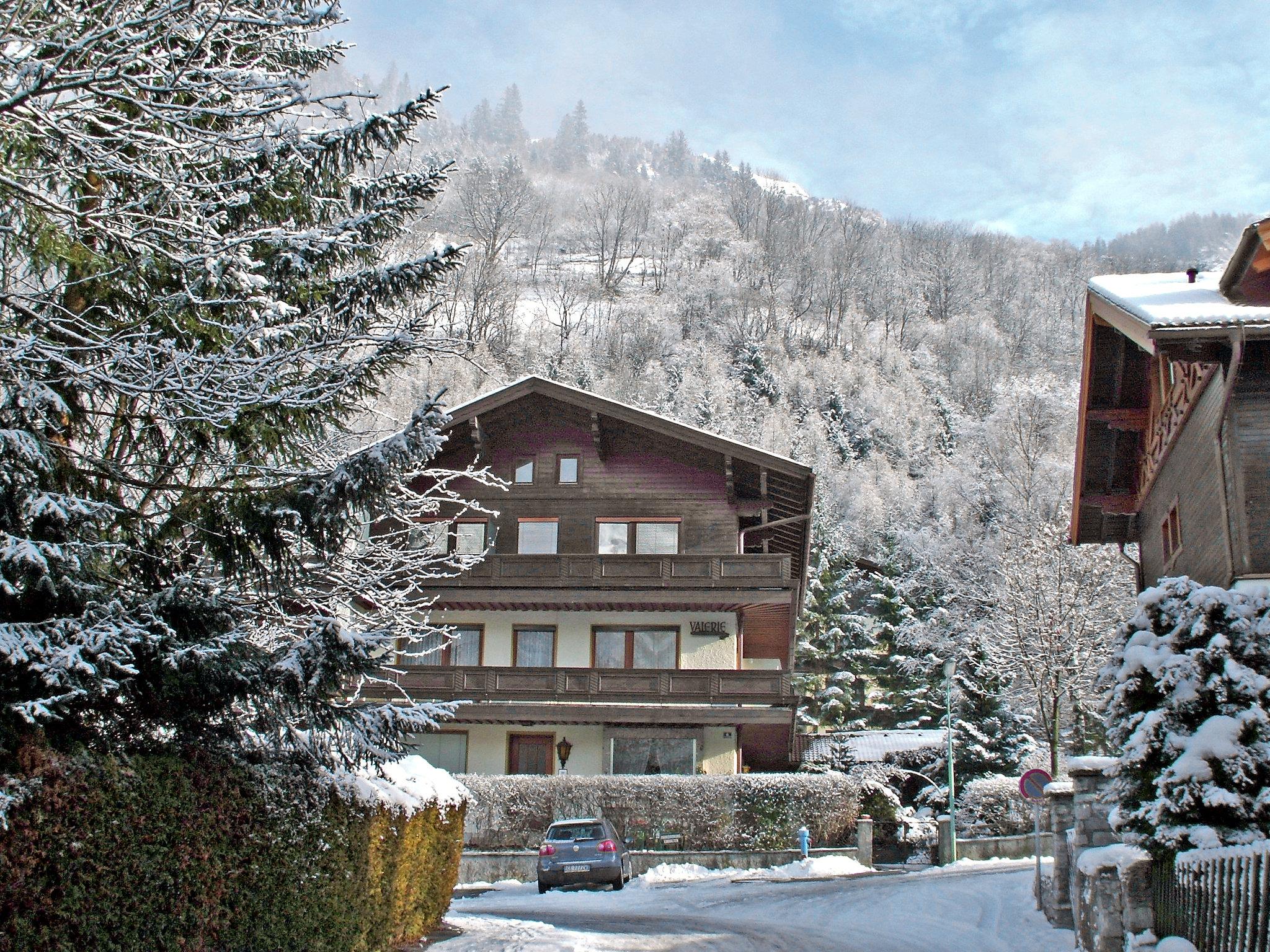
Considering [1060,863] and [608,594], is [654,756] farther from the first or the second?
[1060,863]

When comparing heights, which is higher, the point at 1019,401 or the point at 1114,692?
the point at 1019,401

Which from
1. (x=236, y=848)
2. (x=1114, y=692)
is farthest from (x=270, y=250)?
(x=1114, y=692)

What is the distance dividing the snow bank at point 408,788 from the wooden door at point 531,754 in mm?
15182

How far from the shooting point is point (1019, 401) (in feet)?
207

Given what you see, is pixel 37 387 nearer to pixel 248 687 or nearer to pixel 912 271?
pixel 248 687

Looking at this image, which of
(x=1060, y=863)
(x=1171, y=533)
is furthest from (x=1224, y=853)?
(x=1171, y=533)

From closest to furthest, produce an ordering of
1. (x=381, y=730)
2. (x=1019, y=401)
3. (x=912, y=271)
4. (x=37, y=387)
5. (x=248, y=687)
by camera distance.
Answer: (x=37, y=387), (x=248, y=687), (x=381, y=730), (x=1019, y=401), (x=912, y=271)

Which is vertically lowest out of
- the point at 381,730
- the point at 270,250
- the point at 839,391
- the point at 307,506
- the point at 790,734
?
the point at 790,734

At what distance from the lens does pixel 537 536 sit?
109 feet

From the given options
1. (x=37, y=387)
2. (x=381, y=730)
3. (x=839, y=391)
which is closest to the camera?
(x=37, y=387)

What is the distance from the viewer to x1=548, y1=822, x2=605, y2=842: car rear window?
72.3ft

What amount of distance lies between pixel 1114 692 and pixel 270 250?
10044mm

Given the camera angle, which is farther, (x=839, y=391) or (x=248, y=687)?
(x=839, y=391)

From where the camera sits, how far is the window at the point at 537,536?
3297cm
